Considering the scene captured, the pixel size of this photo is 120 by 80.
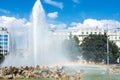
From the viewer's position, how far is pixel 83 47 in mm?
88312

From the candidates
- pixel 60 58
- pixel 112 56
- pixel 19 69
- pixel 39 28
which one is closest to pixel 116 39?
pixel 112 56

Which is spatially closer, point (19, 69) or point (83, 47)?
point (19, 69)

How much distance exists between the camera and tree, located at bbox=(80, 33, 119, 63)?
275ft

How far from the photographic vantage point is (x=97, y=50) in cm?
8538

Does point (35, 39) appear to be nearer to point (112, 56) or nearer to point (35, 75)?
point (35, 75)

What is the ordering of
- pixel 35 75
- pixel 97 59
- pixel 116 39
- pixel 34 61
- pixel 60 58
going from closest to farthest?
pixel 35 75 → pixel 34 61 → pixel 60 58 → pixel 97 59 → pixel 116 39

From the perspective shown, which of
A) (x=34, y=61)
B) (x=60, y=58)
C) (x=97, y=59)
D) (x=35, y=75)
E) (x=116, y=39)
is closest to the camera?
(x=35, y=75)

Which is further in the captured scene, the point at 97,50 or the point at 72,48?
the point at 97,50

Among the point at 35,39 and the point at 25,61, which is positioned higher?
the point at 35,39

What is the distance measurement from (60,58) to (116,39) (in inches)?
3040

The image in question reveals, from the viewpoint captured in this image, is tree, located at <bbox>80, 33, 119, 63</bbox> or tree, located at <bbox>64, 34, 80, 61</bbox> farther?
tree, located at <bbox>80, 33, 119, 63</bbox>

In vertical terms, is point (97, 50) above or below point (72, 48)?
below

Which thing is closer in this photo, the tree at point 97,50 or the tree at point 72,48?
the tree at point 72,48

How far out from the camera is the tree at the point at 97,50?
83875mm
